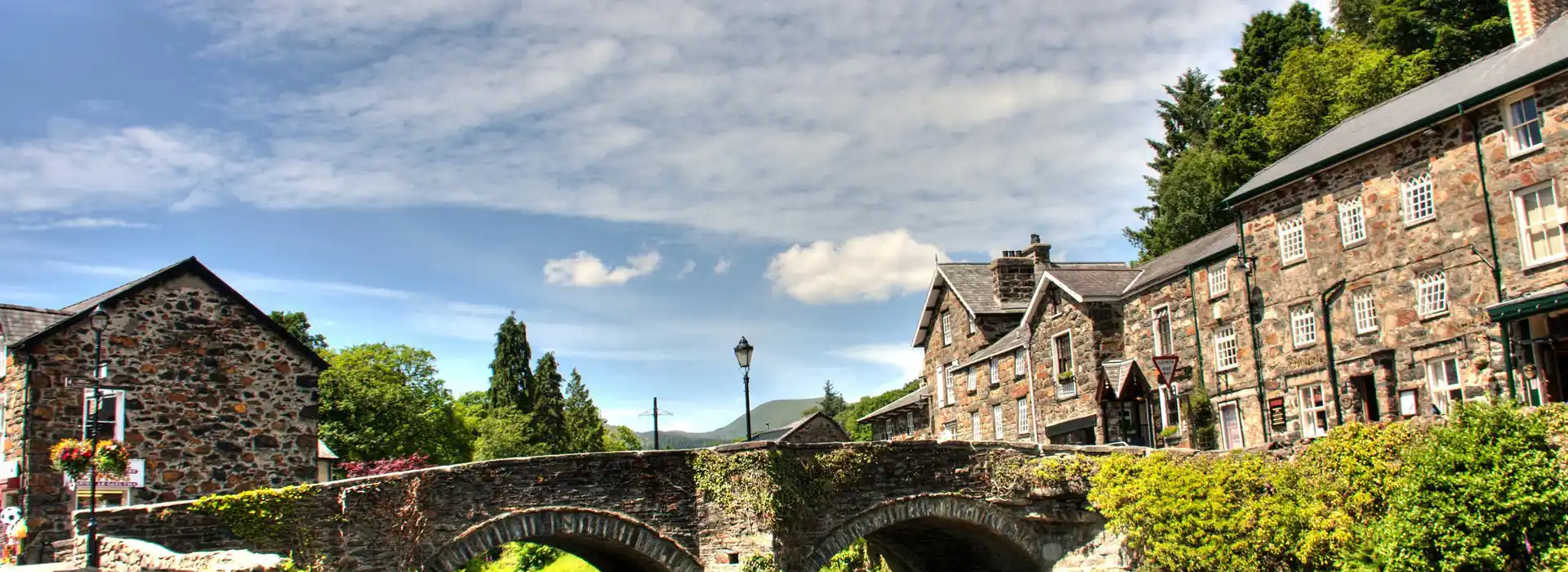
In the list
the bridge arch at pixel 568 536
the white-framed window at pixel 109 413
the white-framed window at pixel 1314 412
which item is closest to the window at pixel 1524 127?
the white-framed window at pixel 1314 412

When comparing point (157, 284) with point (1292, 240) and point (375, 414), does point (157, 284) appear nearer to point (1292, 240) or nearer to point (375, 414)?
point (1292, 240)

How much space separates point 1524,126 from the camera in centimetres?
2053

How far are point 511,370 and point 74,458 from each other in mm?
50563

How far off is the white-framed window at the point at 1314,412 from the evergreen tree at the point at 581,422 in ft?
163

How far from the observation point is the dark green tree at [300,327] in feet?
183

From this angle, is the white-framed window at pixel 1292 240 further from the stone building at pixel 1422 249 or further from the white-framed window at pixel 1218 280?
the white-framed window at pixel 1218 280

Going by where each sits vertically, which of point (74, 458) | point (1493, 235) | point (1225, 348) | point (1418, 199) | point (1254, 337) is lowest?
point (74, 458)

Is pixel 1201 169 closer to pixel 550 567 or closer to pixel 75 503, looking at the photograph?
pixel 550 567

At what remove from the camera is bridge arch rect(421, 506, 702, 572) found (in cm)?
2025

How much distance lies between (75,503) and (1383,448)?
77.1 feet

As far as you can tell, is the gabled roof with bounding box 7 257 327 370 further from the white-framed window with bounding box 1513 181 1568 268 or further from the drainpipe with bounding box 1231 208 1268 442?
the white-framed window with bounding box 1513 181 1568 268

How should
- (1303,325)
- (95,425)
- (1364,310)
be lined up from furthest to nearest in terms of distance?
(1303,325) < (1364,310) < (95,425)

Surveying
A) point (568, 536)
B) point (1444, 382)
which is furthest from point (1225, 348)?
point (568, 536)

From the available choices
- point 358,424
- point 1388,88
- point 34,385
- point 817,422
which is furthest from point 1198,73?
point 34,385
